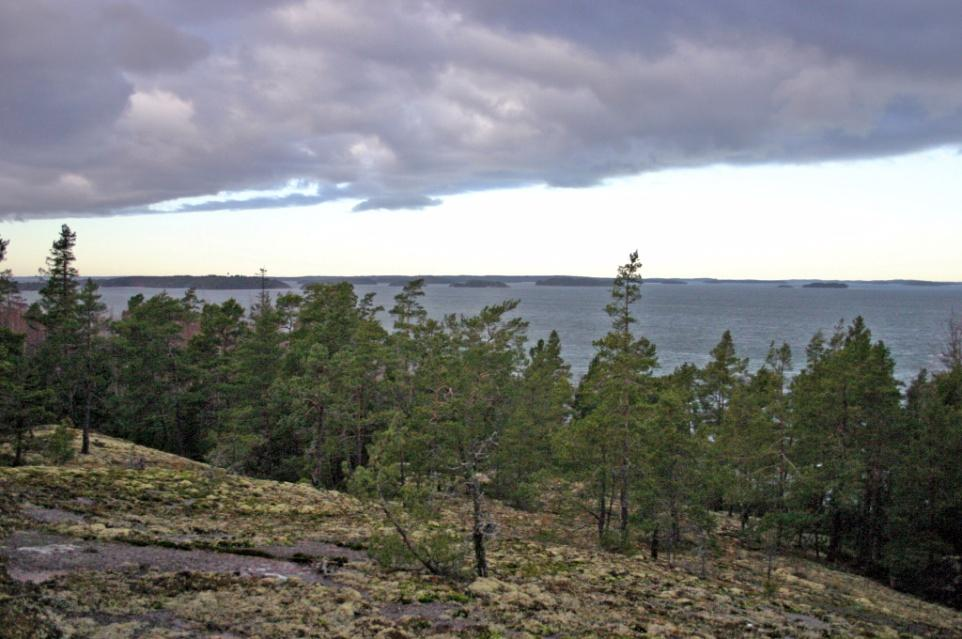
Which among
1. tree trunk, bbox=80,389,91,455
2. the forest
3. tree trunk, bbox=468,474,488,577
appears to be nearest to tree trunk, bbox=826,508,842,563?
the forest

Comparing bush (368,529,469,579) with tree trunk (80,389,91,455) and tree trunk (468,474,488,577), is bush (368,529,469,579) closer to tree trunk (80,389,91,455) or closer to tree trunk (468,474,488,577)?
tree trunk (468,474,488,577)

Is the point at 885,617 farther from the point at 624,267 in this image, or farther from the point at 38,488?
the point at 38,488

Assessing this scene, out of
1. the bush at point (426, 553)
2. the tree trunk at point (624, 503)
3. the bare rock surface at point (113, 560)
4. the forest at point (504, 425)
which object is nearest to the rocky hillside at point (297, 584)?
the bare rock surface at point (113, 560)

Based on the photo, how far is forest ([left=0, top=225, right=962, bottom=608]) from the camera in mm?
18641

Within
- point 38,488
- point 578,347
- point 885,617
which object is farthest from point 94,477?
point 578,347

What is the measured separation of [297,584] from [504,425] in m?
16.6

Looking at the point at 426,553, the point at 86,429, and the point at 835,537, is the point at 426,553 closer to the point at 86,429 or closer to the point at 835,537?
the point at 86,429

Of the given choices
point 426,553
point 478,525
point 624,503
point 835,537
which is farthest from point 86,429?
point 835,537

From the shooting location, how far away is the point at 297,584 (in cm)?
1374

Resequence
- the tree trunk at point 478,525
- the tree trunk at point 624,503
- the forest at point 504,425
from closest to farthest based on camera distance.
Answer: the tree trunk at point 478,525, the forest at point 504,425, the tree trunk at point 624,503

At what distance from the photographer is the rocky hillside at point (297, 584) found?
36.6 feet

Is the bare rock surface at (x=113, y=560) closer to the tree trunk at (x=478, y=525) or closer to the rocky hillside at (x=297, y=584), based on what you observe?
the rocky hillside at (x=297, y=584)

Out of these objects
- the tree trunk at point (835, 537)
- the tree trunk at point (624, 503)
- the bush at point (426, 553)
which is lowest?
the tree trunk at point (835, 537)

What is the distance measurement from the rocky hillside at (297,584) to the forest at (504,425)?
187 cm
